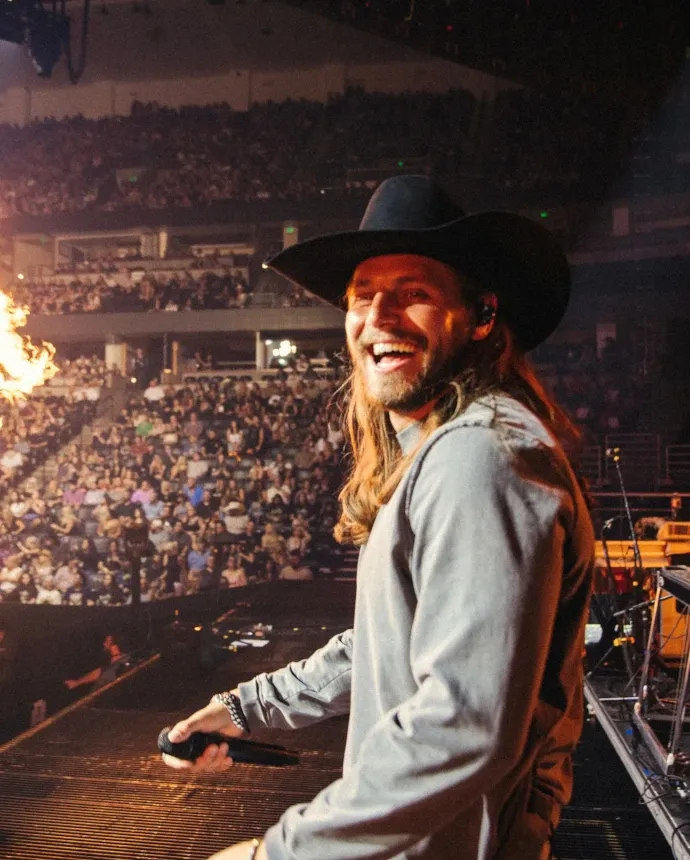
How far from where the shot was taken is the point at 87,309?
65.6 ft

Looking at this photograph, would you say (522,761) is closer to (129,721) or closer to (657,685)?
(129,721)

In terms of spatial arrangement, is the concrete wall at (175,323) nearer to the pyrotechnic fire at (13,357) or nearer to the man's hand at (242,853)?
the pyrotechnic fire at (13,357)

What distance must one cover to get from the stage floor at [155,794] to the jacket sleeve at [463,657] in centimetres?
232

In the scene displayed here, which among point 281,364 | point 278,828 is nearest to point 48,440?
point 281,364

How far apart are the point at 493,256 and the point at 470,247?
0.19 feet

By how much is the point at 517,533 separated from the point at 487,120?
19.6m

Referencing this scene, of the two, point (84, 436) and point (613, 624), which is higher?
point (84, 436)

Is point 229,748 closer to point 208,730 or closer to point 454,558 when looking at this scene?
point 208,730

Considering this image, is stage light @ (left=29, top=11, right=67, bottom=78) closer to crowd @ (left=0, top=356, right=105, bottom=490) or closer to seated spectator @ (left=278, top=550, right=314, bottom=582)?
crowd @ (left=0, top=356, right=105, bottom=490)

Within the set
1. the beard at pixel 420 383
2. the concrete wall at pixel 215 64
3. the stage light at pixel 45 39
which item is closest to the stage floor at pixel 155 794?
the beard at pixel 420 383

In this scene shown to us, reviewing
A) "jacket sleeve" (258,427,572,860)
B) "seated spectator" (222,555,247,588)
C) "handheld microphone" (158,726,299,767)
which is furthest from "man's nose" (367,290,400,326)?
"seated spectator" (222,555,247,588)

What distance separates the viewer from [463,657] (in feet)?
2.76

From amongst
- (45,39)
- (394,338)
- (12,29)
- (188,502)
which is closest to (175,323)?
(188,502)

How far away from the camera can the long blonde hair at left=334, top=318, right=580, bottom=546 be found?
1146 millimetres
